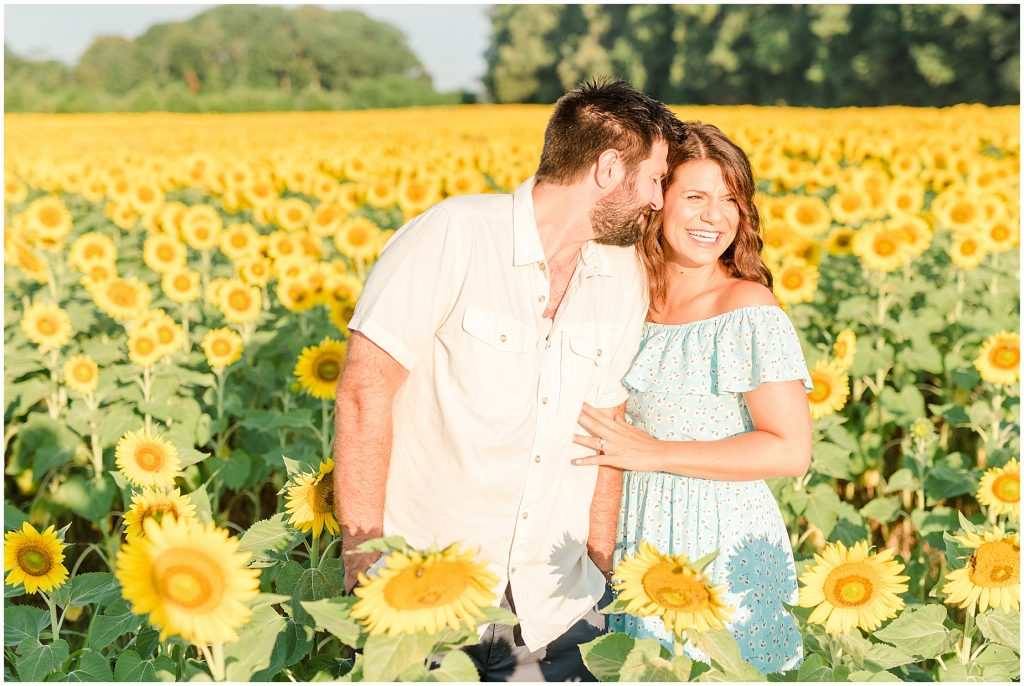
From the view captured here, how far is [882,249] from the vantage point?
5.29 m

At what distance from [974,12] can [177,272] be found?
35.6 meters

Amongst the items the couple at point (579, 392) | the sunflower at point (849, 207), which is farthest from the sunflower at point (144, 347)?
the sunflower at point (849, 207)

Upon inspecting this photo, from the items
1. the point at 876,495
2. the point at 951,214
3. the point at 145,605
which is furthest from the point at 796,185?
the point at 145,605

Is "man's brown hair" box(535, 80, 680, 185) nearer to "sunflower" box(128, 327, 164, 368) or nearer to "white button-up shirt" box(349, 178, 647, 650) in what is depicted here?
"white button-up shirt" box(349, 178, 647, 650)

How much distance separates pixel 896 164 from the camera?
9172mm

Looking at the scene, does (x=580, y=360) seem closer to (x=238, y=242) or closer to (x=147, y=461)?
(x=147, y=461)

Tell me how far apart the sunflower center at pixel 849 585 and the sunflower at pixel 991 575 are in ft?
1.04

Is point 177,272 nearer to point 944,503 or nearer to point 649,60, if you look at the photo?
point 944,503

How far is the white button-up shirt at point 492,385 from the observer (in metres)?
2.06

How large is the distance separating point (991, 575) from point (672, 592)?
93 cm

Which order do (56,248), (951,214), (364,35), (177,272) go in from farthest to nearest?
(364,35) → (56,248) → (951,214) → (177,272)

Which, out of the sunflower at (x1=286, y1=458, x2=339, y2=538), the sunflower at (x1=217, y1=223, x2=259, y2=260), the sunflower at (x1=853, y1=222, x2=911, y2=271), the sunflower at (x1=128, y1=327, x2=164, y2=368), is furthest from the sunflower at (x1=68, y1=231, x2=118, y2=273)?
the sunflower at (x1=853, y1=222, x2=911, y2=271)

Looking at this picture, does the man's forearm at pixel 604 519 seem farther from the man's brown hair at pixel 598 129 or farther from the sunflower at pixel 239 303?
the sunflower at pixel 239 303

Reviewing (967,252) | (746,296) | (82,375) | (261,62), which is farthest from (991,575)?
(261,62)
